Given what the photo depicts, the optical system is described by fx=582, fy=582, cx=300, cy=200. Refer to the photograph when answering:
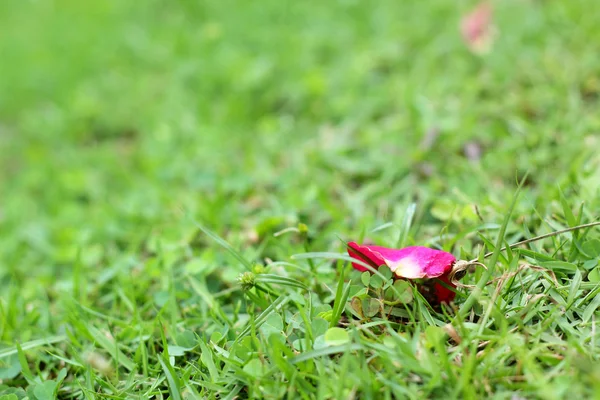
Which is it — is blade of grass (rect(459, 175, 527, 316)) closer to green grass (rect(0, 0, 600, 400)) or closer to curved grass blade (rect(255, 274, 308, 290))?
green grass (rect(0, 0, 600, 400))

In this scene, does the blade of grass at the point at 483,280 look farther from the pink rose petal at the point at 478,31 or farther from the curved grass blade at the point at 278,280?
the pink rose petal at the point at 478,31

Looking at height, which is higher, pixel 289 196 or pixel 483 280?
pixel 483 280

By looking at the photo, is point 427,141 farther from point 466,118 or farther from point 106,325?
point 106,325

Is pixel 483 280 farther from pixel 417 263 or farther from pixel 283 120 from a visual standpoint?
pixel 283 120

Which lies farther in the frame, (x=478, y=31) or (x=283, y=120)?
(x=283, y=120)

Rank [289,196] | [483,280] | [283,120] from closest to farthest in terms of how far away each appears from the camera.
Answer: [483,280], [289,196], [283,120]

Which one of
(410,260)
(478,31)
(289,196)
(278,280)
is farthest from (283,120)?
(410,260)

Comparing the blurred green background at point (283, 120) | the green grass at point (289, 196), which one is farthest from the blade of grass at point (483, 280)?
the blurred green background at point (283, 120)

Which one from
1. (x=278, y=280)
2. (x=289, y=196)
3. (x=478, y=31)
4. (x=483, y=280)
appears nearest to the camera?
(x=483, y=280)
